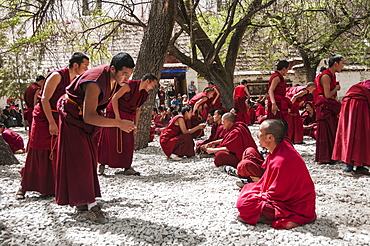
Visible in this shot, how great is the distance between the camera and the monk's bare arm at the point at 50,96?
360 cm

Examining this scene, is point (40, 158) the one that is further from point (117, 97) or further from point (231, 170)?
point (231, 170)

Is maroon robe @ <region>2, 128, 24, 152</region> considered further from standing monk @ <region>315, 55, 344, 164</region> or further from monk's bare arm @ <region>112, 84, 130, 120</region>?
standing monk @ <region>315, 55, 344, 164</region>

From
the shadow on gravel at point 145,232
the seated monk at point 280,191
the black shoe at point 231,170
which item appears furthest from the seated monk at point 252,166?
the shadow on gravel at point 145,232

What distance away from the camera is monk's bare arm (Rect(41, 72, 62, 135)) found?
11.8 feet

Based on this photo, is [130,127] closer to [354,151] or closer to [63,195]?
[63,195]

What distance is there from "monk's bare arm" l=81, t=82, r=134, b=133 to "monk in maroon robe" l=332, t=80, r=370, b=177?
2.87 metres

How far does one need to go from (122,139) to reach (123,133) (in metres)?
0.09

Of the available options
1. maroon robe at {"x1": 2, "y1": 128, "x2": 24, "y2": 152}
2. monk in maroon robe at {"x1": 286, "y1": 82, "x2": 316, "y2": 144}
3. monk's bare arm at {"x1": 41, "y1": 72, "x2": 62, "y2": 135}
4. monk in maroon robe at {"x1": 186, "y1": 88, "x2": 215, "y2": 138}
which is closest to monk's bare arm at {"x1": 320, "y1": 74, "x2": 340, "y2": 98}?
monk in maroon robe at {"x1": 286, "y1": 82, "x2": 316, "y2": 144}

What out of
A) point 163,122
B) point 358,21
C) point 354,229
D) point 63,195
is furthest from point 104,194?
point 358,21

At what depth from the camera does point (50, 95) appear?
3.61 metres

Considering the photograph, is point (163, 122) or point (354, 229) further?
point (163, 122)

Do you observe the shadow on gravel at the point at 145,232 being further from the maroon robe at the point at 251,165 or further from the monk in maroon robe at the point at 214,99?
the monk in maroon robe at the point at 214,99

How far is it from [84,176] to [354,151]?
10.3 feet

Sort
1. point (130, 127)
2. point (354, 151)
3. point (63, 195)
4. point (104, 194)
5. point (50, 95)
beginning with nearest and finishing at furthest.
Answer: point (130, 127), point (63, 195), point (50, 95), point (104, 194), point (354, 151)
